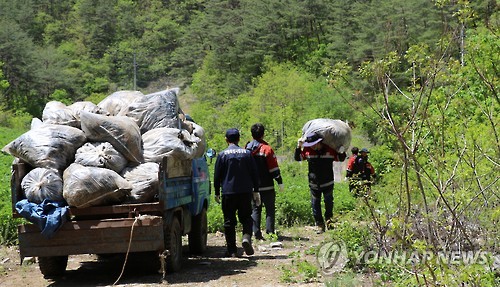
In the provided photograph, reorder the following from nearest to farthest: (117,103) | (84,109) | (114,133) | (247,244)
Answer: (114,133), (84,109), (117,103), (247,244)

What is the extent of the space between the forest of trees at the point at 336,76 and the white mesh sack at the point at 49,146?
10.5 ft

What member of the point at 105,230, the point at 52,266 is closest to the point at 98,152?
the point at 105,230

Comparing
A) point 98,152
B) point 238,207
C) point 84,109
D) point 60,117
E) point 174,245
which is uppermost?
point 84,109

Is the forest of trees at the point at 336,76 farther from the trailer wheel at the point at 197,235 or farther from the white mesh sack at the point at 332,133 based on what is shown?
the trailer wheel at the point at 197,235

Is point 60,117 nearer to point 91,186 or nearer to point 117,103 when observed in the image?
point 117,103

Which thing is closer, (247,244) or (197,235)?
(247,244)

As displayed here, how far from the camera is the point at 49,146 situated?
24.3 feet

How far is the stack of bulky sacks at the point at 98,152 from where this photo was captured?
23.7ft

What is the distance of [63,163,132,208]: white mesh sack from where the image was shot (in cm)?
713

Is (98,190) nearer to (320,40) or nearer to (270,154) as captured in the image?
(270,154)

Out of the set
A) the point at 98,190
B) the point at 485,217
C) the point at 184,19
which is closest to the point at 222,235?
the point at 98,190

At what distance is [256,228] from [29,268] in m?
3.50

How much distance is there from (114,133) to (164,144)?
599 mm

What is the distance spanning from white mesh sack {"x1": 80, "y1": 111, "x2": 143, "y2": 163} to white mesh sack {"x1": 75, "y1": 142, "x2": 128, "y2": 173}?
0.07 m
